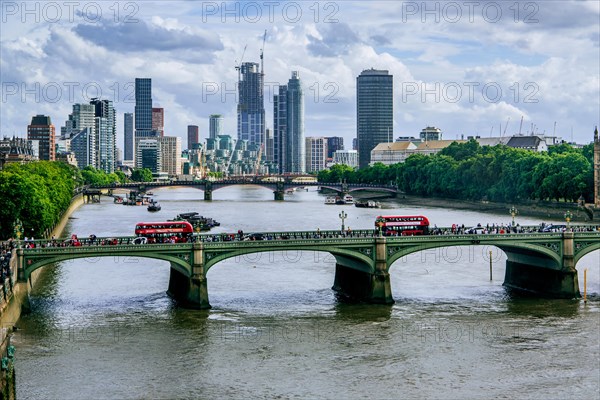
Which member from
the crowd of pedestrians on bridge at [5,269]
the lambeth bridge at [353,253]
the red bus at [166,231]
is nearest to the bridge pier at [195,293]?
the lambeth bridge at [353,253]

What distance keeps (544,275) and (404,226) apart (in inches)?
553

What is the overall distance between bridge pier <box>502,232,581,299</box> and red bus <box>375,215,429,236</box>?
8317mm

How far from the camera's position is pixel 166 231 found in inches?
3570

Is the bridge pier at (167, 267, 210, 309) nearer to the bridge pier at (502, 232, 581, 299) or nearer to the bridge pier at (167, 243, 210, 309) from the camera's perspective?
the bridge pier at (167, 243, 210, 309)

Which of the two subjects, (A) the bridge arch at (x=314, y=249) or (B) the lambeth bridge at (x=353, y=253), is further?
(A) the bridge arch at (x=314, y=249)

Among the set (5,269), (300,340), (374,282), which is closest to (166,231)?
(374,282)

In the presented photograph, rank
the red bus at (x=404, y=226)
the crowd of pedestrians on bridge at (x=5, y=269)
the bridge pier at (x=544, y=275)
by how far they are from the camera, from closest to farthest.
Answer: the crowd of pedestrians on bridge at (x=5, y=269)
the bridge pier at (x=544, y=275)
the red bus at (x=404, y=226)

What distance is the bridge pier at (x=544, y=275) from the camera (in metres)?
81.8

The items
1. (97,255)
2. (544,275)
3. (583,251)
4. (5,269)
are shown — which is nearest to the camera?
(5,269)

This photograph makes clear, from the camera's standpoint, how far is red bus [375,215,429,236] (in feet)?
296

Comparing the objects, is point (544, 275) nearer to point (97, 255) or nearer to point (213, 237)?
point (213, 237)

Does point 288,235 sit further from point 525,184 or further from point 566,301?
point 525,184

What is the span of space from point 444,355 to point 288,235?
2214 centimetres

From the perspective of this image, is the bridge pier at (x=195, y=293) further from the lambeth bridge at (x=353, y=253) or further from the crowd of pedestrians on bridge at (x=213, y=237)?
the crowd of pedestrians on bridge at (x=213, y=237)
